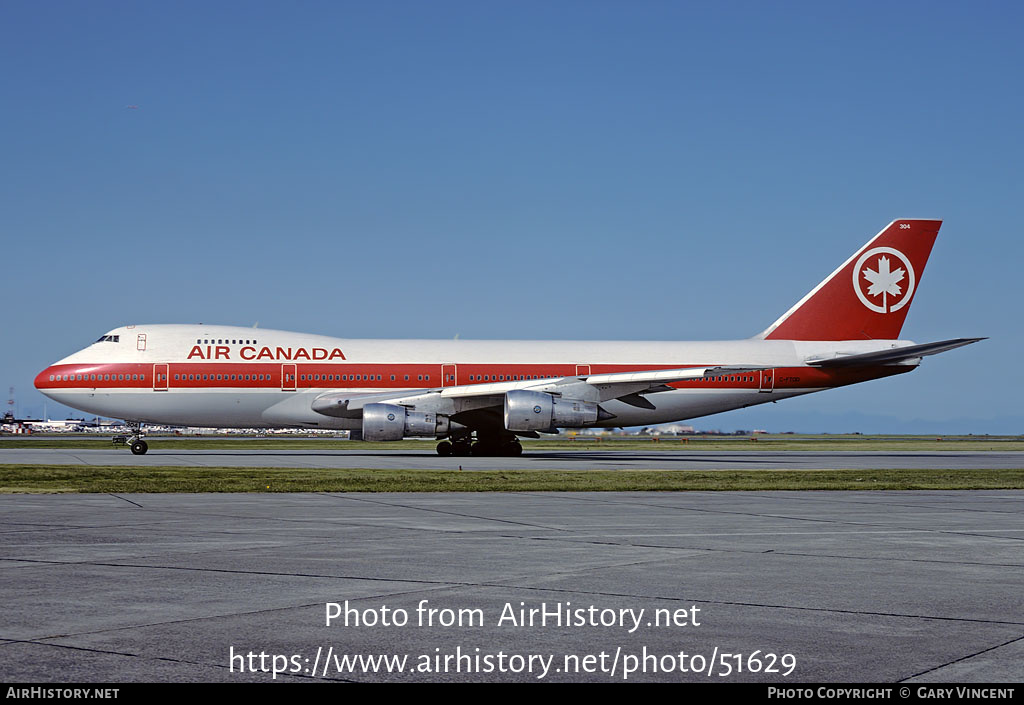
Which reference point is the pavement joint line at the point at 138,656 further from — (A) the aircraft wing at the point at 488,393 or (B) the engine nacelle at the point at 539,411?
(A) the aircraft wing at the point at 488,393

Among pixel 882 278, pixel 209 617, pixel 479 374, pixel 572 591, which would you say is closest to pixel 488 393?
pixel 479 374

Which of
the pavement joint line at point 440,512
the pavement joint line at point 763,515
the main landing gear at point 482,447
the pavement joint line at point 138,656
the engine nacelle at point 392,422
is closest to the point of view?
the pavement joint line at point 138,656

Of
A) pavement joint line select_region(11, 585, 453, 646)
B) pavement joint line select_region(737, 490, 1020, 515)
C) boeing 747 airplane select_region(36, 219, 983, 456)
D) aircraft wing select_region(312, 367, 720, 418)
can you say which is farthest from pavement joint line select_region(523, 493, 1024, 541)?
aircraft wing select_region(312, 367, 720, 418)

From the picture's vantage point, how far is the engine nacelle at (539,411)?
3534 centimetres

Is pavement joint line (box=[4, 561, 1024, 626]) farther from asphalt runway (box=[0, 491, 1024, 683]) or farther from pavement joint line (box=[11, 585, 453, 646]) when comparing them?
pavement joint line (box=[11, 585, 453, 646])

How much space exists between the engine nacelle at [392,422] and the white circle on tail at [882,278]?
62.6 feet

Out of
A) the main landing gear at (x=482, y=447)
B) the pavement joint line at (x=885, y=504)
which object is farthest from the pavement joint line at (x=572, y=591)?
the main landing gear at (x=482, y=447)

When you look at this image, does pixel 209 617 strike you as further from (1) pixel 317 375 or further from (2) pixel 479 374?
(2) pixel 479 374

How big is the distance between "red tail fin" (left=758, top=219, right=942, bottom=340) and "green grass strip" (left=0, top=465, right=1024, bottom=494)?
595 inches

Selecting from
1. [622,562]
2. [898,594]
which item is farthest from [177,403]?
[898,594]

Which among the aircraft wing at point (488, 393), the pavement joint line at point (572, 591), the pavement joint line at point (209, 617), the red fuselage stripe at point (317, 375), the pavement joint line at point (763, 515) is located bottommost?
the pavement joint line at point (763, 515)

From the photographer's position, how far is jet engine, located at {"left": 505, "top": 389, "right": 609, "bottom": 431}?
35.3 meters
